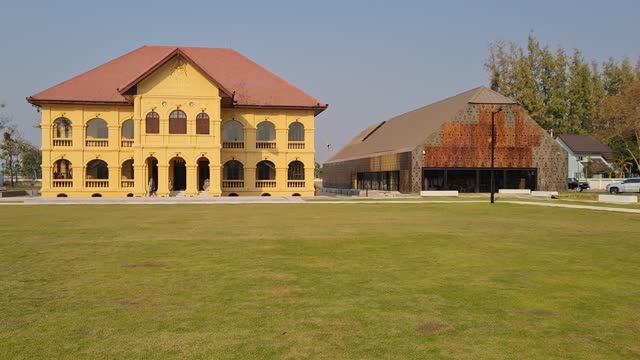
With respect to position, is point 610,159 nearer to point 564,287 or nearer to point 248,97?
point 248,97

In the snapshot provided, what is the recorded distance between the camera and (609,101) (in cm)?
7438

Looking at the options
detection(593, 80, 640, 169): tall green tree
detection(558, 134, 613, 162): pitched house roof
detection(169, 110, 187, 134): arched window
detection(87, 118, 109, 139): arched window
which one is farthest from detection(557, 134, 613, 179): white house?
detection(87, 118, 109, 139): arched window

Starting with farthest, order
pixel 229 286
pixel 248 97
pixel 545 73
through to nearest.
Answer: pixel 545 73, pixel 248 97, pixel 229 286

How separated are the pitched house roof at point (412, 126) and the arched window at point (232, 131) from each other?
1682 cm

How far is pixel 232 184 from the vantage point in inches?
1850

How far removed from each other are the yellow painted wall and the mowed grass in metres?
28.3

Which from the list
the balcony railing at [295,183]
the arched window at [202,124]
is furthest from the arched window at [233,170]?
the balcony railing at [295,183]

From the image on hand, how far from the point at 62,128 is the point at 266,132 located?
17.7 metres

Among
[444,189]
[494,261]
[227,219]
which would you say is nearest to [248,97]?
[444,189]

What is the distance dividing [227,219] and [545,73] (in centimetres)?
8327

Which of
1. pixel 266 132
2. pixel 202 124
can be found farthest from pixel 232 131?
pixel 202 124

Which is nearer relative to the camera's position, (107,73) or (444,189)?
(107,73)

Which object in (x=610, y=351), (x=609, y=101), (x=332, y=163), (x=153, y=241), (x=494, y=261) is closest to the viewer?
(x=610, y=351)

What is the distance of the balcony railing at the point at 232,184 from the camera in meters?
46.8
